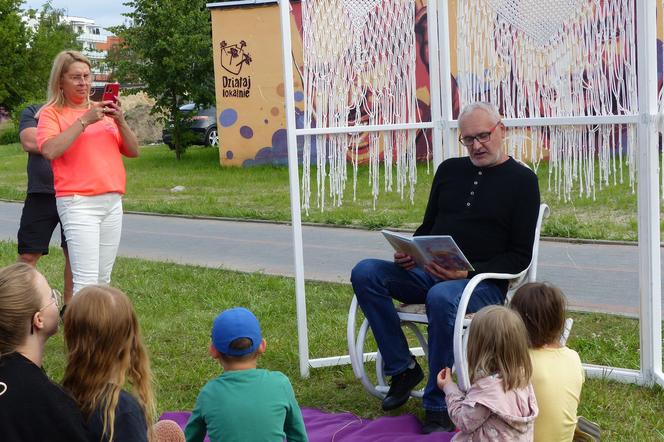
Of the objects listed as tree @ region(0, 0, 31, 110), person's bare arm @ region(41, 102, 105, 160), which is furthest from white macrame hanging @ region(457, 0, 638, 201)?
tree @ region(0, 0, 31, 110)

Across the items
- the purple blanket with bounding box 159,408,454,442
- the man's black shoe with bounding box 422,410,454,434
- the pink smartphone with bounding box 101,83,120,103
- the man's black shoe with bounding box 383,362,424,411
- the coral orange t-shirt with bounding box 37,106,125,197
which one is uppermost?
the pink smartphone with bounding box 101,83,120,103

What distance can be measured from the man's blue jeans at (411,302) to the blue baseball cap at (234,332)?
126 centimetres

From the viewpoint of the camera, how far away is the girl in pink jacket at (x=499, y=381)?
3.22 m

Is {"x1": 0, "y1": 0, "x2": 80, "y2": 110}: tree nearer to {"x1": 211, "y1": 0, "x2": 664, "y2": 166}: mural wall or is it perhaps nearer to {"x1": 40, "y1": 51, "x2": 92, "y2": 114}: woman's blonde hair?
{"x1": 211, "y1": 0, "x2": 664, "y2": 166}: mural wall

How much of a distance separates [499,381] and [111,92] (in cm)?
290

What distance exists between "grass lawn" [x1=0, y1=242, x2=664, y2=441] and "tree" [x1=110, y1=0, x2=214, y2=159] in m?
13.9

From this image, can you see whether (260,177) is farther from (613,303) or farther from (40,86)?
(40,86)

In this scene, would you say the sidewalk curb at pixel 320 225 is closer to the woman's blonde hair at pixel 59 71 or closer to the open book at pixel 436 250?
the open book at pixel 436 250

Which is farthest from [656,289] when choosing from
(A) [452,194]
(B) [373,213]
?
(B) [373,213]

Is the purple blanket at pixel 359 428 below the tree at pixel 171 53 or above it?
below

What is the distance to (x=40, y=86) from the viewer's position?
40312 millimetres

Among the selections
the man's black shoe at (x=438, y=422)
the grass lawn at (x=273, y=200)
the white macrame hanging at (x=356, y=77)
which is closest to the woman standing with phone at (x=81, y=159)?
the white macrame hanging at (x=356, y=77)

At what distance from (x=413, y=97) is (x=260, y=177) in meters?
12.8

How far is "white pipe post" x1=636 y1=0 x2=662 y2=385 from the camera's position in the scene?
4406mm
